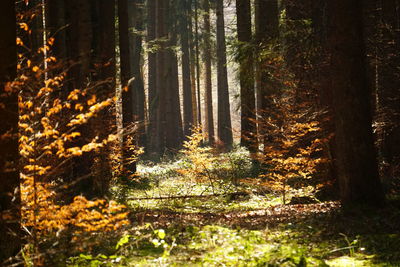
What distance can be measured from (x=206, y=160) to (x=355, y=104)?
29.8ft

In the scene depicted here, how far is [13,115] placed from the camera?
14.5 feet

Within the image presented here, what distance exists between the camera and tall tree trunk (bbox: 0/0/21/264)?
4.33 meters

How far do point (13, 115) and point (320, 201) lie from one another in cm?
732

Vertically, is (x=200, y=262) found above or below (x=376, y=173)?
below

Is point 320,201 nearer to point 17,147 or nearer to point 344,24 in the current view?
point 344,24

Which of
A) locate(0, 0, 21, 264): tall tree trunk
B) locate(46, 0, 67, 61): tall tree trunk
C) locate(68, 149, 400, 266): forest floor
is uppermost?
locate(46, 0, 67, 61): tall tree trunk

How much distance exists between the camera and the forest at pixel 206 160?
4.43 meters

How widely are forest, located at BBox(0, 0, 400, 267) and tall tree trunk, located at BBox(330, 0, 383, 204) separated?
0.06 feet

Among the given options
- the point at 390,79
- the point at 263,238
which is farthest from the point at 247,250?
the point at 390,79

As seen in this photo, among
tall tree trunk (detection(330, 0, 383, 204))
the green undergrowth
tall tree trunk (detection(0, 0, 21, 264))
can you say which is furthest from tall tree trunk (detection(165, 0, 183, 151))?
tall tree trunk (detection(0, 0, 21, 264))

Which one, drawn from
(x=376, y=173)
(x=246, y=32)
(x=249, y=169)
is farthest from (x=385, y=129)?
(x=246, y=32)

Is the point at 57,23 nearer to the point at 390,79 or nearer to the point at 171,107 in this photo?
the point at 390,79

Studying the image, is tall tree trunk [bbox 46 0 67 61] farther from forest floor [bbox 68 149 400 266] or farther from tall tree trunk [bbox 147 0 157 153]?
tall tree trunk [bbox 147 0 157 153]

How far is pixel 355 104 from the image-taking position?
7.39m
